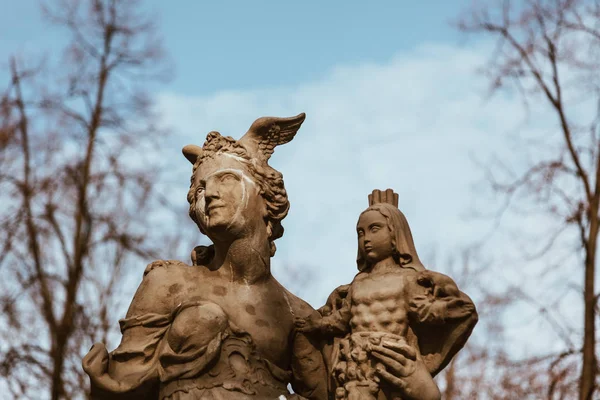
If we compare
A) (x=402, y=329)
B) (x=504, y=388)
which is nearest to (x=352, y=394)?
(x=402, y=329)

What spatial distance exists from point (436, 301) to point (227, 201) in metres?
1.40

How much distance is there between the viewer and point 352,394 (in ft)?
24.9

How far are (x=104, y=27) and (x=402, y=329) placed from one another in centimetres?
1159

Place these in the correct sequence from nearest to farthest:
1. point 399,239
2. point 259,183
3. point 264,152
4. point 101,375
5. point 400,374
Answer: point 400,374, point 101,375, point 399,239, point 259,183, point 264,152

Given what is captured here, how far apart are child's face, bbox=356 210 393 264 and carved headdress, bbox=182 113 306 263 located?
2.23ft

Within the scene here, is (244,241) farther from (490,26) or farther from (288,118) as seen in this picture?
(490,26)

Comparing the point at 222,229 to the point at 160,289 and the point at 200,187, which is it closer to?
the point at 200,187

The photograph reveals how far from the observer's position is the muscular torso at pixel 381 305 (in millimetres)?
7812

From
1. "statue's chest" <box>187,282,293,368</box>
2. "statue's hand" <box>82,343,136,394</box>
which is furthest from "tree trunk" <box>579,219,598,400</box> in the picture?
"statue's hand" <box>82,343,136,394</box>

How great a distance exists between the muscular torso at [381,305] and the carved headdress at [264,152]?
866mm

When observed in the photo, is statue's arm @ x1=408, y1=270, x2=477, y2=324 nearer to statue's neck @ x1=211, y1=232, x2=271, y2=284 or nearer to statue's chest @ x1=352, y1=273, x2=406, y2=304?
statue's chest @ x1=352, y1=273, x2=406, y2=304

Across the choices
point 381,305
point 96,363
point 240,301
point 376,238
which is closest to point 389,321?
point 381,305

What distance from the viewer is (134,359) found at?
26.6 ft

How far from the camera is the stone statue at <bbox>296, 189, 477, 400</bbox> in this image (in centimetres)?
764
